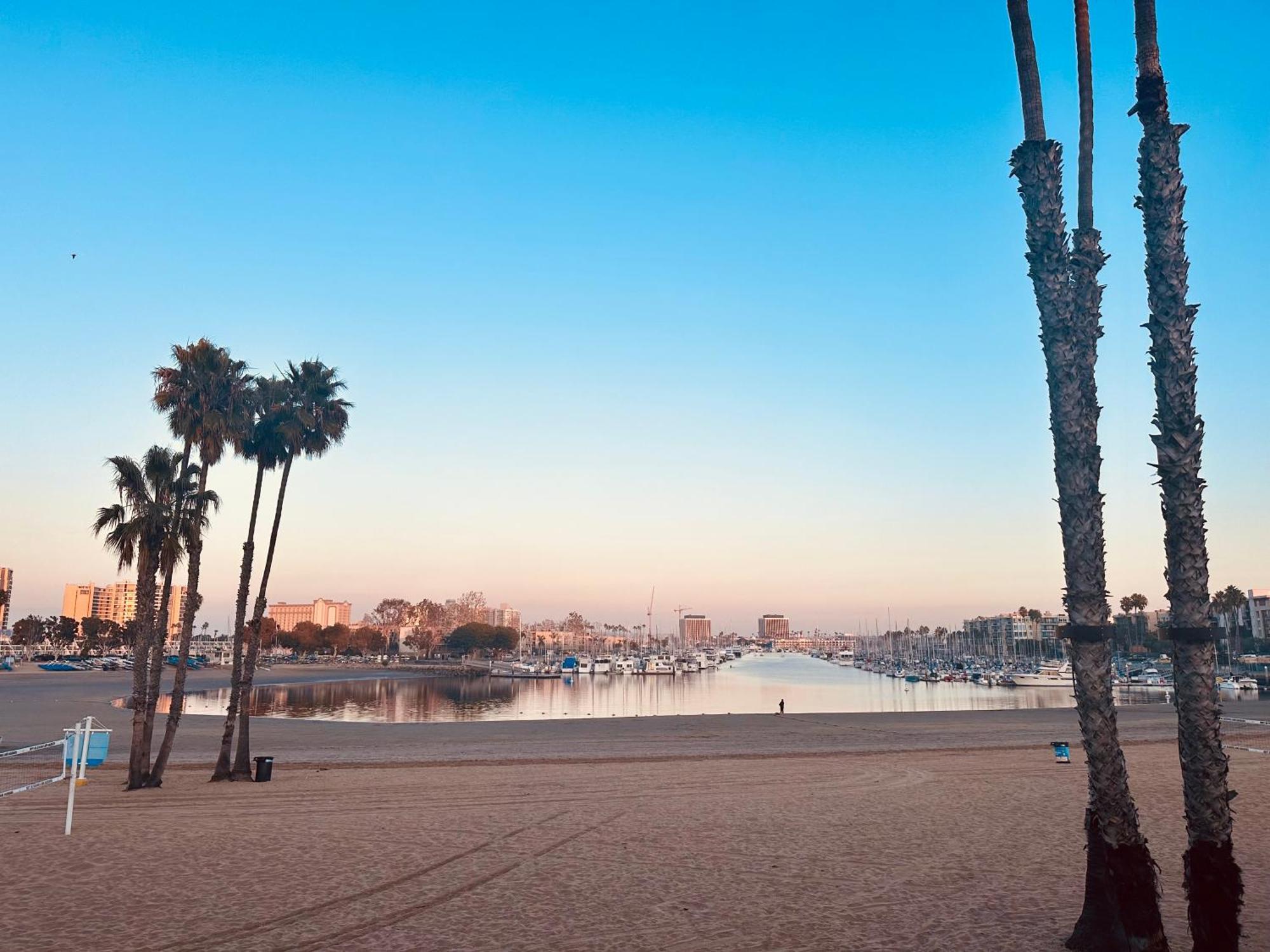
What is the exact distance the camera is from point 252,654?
22266 millimetres

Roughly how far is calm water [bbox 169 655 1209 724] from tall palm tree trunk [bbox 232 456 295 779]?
30086mm

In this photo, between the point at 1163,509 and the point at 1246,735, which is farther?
the point at 1246,735

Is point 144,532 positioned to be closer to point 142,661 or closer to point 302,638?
point 142,661

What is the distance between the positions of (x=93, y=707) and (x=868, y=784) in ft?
173

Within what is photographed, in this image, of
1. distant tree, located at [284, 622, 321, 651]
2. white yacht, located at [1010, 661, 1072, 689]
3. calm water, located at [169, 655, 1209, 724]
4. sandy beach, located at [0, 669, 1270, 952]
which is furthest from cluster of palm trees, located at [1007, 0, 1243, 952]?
distant tree, located at [284, 622, 321, 651]

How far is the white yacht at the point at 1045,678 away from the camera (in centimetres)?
10756

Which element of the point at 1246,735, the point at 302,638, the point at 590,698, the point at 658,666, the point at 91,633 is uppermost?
the point at 1246,735

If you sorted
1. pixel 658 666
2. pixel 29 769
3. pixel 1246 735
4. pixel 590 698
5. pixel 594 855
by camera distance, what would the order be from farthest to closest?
pixel 658 666, pixel 590 698, pixel 1246 735, pixel 29 769, pixel 594 855

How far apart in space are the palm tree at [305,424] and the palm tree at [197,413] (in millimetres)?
1676

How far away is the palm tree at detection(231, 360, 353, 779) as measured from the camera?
23.0 m

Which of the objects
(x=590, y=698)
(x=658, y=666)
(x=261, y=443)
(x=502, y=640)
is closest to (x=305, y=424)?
(x=261, y=443)

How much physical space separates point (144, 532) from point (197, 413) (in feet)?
10.7

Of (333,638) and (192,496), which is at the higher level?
(192,496)

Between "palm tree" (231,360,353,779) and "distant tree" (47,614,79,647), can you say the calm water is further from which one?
"distant tree" (47,614,79,647)
